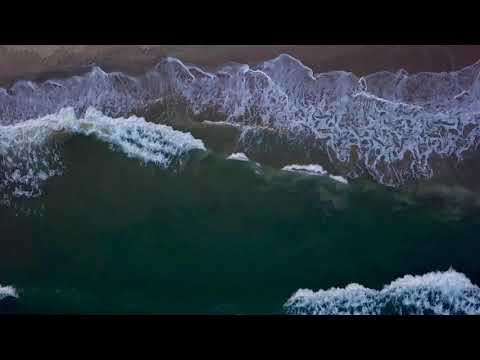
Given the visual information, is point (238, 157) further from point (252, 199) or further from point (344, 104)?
point (344, 104)

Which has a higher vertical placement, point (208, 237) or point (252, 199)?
point (252, 199)

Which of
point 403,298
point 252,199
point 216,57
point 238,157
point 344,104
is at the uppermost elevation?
point 216,57

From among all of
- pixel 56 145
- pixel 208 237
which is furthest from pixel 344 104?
pixel 56 145

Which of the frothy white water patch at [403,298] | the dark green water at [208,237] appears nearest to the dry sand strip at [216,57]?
the dark green water at [208,237]

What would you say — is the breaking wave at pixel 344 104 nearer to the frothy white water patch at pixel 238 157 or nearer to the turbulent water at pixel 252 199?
the turbulent water at pixel 252 199

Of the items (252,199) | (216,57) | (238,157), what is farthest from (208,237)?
(216,57)
